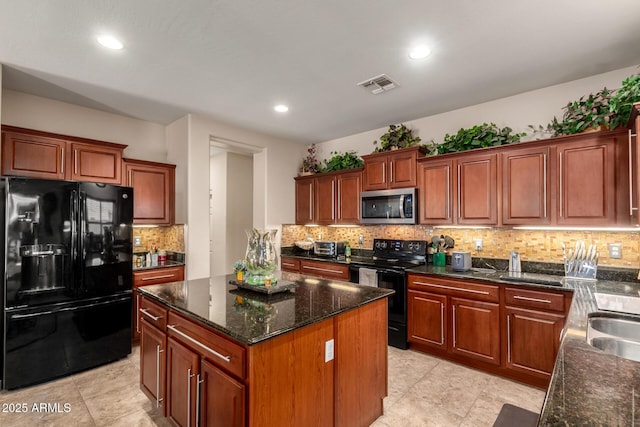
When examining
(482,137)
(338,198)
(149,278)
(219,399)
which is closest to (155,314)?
(219,399)

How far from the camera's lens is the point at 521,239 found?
3.29 metres

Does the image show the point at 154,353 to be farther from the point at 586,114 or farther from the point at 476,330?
the point at 586,114

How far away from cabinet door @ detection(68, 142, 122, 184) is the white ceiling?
556 mm

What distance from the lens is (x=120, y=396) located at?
2.60m

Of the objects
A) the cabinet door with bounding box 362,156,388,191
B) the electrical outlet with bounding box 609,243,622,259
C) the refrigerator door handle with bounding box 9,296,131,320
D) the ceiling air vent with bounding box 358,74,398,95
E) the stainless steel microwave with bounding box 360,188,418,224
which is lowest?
the refrigerator door handle with bounding box 9,296,131,320

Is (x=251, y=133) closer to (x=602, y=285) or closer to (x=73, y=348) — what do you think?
(x=73, y=348)

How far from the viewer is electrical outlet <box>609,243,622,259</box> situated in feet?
9.05

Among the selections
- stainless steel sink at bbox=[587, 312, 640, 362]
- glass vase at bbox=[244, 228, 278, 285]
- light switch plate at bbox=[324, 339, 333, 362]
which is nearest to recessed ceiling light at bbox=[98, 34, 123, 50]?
glass vase at bbox=[244, 228, 278, 285]

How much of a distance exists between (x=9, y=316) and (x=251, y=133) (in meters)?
3.42

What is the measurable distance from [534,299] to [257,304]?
2413mm

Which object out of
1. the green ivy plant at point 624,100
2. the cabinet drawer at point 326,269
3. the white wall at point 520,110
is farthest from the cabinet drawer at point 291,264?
the green ivy plant at point 624,100

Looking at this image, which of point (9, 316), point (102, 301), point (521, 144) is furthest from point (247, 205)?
point (521, 144)

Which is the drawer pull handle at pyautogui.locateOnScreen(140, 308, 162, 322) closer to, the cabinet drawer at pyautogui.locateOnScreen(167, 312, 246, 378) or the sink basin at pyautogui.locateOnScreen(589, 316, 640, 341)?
the cabinet drawer at pyautogui.locateOnScreen(167, 312, 246, 378)

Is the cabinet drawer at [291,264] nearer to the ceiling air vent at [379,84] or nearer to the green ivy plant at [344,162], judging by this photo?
the green ivy plant at [344,162]
